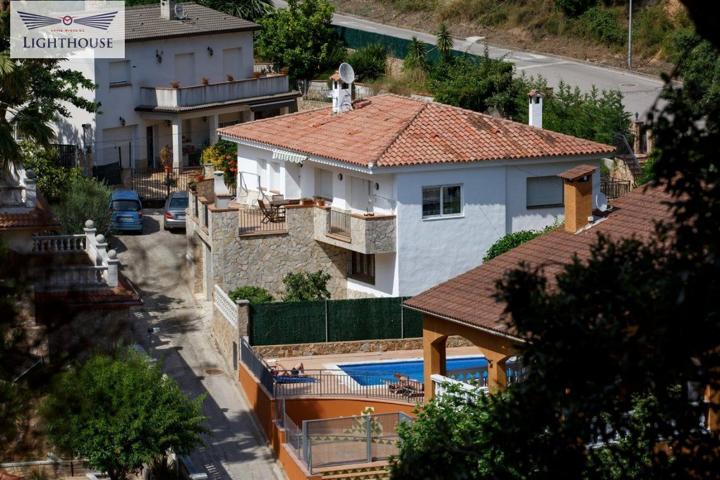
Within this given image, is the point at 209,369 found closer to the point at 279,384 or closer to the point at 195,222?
the point at 279,384

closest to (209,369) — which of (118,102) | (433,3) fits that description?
(118,102)

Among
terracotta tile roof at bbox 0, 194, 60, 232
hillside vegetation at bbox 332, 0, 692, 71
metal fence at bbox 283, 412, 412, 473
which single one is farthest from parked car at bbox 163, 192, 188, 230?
hillside vegetation at bbox 332, 0, 692, 71

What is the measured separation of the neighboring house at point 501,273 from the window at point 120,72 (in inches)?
1050

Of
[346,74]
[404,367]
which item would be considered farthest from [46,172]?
[404,367]

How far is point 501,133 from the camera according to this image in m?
41.4

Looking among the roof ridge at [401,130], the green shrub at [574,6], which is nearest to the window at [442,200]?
the roof ridge at [401,130]

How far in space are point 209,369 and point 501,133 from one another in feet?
33.8

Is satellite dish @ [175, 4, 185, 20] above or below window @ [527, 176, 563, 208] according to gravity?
above

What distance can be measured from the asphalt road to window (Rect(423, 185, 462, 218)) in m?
13.5

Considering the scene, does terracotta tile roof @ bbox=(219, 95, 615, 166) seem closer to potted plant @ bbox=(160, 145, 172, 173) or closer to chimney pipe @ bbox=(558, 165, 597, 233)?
potted plant @ bbox=(160, 145, 172, 173)

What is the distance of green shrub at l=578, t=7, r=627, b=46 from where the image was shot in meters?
65.8

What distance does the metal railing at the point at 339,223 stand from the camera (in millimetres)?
39438

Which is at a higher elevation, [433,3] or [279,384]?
[433,3]

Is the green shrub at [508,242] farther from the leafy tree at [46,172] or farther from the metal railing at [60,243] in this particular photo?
the leafy tree at [46,172]
